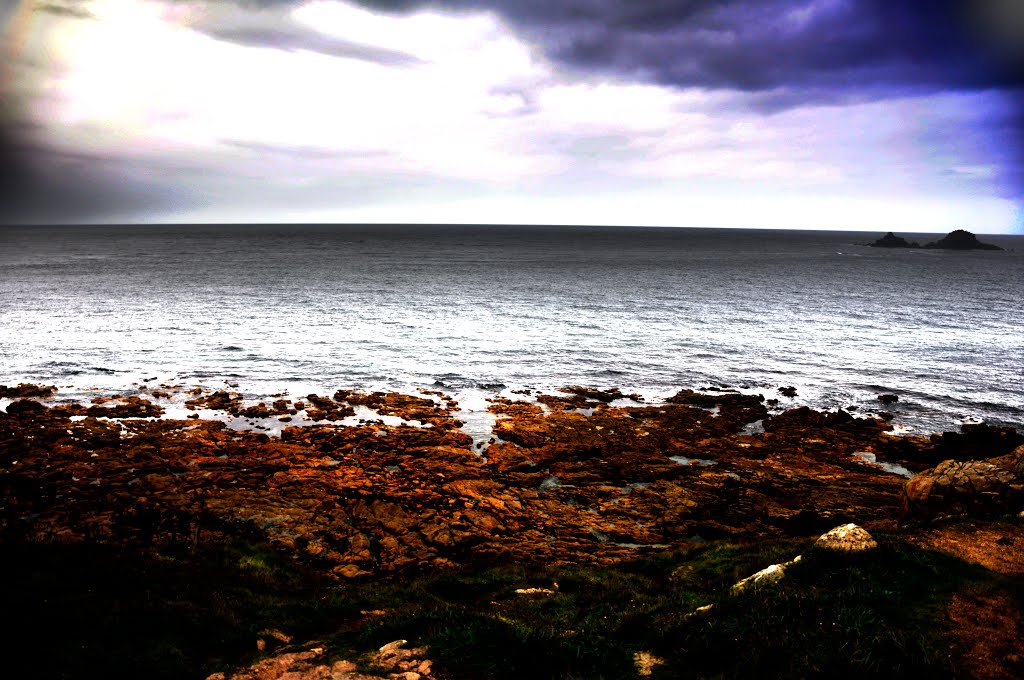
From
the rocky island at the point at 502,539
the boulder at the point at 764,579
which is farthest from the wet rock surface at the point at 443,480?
the boulder at the point at 764,579

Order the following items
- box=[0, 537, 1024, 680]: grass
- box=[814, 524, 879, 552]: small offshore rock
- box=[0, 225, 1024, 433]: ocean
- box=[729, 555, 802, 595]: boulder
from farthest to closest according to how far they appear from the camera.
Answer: box=[0, 225, 1024, 433]: ocean → box=[814, 524, 879, 552]: small offshore rock → box=[729, 555, 802, 595]: boulder → box=[0, 537, 1024, 680]: grass

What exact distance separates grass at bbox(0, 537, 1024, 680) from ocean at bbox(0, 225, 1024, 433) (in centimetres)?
2395

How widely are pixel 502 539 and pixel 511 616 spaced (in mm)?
8746

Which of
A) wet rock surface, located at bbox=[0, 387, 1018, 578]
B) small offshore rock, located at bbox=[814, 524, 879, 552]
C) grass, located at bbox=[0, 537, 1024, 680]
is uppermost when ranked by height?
small offshore rock, located at bbox=[814, 524, 879, 552]

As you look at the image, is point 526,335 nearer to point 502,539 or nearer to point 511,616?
point 502,539

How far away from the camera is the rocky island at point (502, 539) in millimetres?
11078

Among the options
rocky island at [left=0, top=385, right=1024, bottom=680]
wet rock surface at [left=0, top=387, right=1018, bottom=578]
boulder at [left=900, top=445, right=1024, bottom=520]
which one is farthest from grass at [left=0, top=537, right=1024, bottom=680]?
boulder at [left=900, top=445, right=1024, bottom=520]

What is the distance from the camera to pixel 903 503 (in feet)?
72.4

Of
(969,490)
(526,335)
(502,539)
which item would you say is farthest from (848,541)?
(526,335)

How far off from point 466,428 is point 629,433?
31.1ft

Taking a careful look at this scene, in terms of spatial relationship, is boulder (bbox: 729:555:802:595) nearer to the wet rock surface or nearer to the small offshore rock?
the small offshore rock

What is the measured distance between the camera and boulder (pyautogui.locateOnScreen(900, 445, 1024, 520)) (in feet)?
65.2

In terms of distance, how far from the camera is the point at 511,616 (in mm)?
14031

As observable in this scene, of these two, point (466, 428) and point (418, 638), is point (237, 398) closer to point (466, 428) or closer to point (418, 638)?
point (466, 428)
